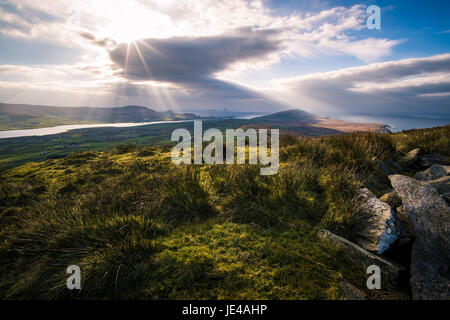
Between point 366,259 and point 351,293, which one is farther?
point 366,259

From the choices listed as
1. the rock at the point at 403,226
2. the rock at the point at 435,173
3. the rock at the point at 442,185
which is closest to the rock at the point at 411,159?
the rock at the point at 435,173

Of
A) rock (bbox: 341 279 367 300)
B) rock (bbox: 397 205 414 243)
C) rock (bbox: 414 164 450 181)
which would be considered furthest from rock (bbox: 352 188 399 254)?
rock (bbox: 414 164 450 181)

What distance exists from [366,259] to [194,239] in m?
2.70

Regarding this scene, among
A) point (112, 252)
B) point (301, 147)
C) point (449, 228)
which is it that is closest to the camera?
point (112, 252)

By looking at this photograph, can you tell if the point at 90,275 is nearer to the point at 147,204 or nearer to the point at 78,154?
the point at 147,204

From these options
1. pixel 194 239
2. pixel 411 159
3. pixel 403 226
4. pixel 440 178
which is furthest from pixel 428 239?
pixel 411 159

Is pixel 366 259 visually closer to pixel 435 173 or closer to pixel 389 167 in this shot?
pixel 435 173

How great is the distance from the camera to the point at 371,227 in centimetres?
314

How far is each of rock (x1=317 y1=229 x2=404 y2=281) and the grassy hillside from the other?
0.12 metres

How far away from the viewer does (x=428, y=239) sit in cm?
280

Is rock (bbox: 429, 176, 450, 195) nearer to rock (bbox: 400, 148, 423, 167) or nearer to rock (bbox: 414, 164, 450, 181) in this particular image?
rock (bbox: 414, 164, 450, 181)

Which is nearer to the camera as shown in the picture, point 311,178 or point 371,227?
point 371,227
